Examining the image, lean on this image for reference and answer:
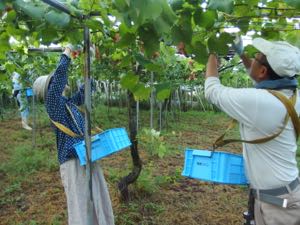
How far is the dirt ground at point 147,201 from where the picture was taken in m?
4.00

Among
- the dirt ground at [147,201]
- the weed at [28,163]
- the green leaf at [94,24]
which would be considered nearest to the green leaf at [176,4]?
the green leaf at [94,24]

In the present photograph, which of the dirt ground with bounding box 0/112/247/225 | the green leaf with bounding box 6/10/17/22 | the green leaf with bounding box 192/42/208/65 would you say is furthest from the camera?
the dirt ground with bounding box 0/112/247/225

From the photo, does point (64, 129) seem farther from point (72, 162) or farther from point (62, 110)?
point (72, 162)

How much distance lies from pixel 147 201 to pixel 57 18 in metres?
3.10

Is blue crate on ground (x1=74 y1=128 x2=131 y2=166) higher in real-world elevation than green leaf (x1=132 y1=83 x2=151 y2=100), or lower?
lower

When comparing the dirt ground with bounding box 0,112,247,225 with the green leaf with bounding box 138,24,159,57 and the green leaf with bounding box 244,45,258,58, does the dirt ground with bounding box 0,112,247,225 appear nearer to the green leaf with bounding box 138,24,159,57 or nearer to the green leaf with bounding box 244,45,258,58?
the green leaf with bounding box 244,45,258,58

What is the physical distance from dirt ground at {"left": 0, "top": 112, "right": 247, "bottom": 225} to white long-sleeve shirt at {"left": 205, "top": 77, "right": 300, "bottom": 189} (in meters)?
2.10

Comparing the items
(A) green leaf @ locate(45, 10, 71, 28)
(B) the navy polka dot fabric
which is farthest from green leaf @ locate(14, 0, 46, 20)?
(B) the navy polka dot fabric

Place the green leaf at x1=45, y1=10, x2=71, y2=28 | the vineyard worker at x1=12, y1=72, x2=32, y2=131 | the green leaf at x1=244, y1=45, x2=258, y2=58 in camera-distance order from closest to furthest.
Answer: the green leaf at x1=45, y1=10, x2=71, y2=28 → the green leaf at x1=244, y1=45, x2=258, y2=58 → the vineyard worker at x1=12, y1=72, x2=32, y2=131

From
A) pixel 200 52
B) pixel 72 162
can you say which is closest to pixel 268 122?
pixel 200 52

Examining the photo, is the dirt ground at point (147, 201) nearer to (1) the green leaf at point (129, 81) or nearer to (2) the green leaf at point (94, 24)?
(1) the green leaf at point (129, 81)

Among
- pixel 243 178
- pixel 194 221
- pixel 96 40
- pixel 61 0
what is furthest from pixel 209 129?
pixel 61 0

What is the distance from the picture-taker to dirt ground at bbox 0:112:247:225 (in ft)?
13.1

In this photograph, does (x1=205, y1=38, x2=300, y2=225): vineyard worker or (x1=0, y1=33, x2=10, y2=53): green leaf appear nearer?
(x1=205, y1=38, x2=300, y2=225): vineyard worker
